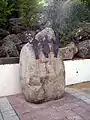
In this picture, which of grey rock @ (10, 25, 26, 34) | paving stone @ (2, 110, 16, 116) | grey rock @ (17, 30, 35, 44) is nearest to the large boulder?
grey rock @ (17, 30, 35, 44)

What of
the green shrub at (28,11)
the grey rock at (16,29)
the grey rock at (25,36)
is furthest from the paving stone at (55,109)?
the green shrub at (28,11)

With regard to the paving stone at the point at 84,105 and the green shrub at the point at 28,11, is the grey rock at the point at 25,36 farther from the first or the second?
the paving stone at the point at 84,105

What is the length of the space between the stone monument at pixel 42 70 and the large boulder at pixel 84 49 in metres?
2.14

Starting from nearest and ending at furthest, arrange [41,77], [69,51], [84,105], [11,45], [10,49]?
[84,105]
[41,77]
[10,49]
[11,45]
[69,51]

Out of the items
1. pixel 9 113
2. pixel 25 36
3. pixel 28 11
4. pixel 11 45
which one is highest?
pixel 28 11

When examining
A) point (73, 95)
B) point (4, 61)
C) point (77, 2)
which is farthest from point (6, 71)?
point (77, 2)

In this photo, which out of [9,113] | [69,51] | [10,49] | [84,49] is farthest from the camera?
[84,49]

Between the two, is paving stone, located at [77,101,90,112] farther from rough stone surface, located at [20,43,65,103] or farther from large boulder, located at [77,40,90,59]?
large boulder, located at [77,40,90,59]

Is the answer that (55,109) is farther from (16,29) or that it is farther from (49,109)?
(16,29)

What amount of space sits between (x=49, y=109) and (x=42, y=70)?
104 cm

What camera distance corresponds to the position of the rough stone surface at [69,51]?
6.84 m

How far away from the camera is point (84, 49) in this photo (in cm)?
734

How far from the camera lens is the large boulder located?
23.6 ft

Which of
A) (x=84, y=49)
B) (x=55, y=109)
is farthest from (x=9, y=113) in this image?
(x=84, y=49)
